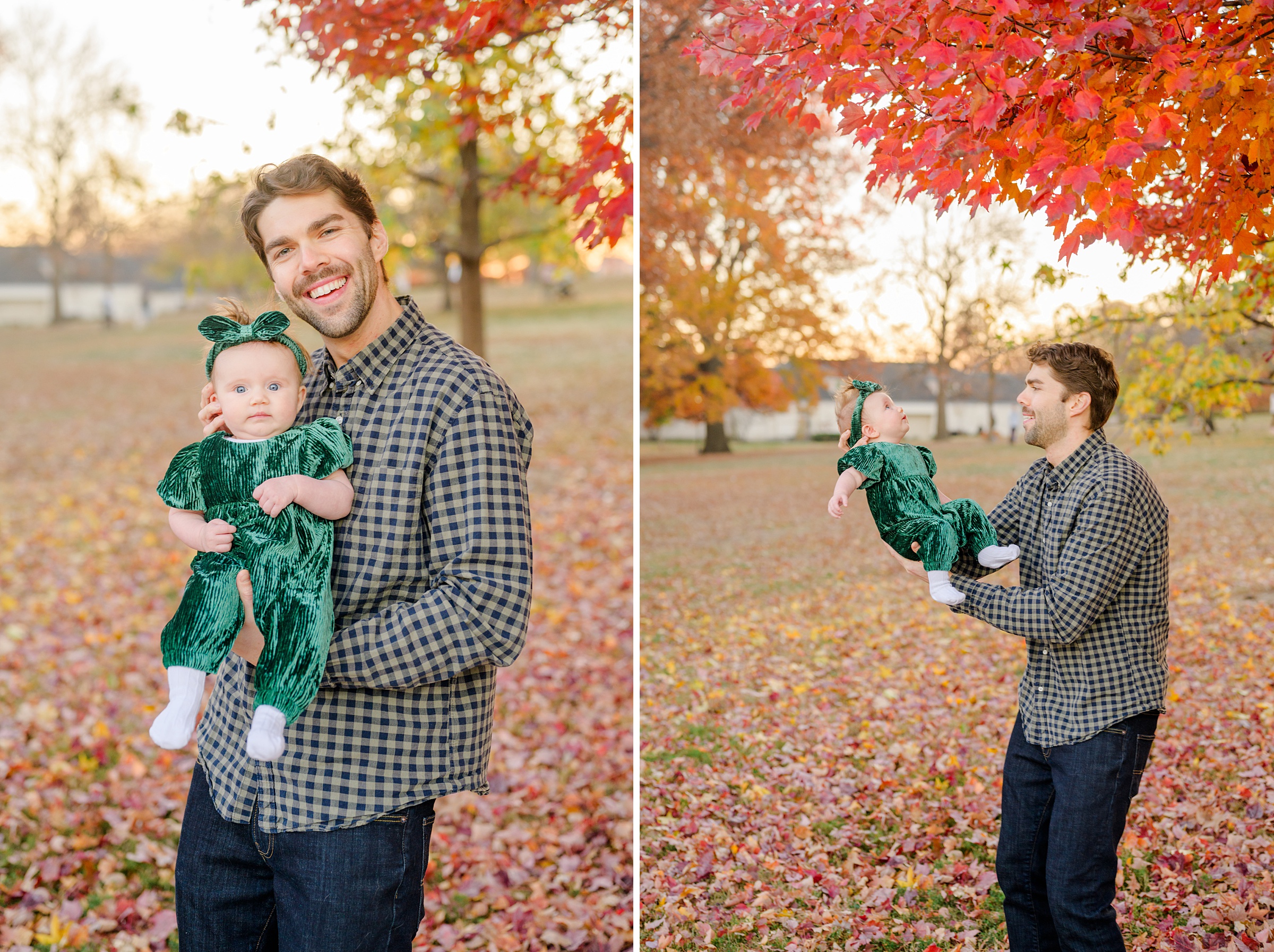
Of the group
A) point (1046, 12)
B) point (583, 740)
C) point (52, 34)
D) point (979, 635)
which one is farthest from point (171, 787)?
point (52, 34)

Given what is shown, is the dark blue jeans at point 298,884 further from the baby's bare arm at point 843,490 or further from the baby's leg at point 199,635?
the baby's bare arm at point 843,490

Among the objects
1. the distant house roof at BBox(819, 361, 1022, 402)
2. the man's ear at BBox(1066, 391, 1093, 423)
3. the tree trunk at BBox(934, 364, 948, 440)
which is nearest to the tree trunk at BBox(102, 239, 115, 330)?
the distant house roof at BBox(819, 361, 1022, 402)

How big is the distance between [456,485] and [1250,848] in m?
3.19

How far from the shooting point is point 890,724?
4871 millimetres

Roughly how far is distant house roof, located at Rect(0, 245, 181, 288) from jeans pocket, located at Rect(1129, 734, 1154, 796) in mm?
14273

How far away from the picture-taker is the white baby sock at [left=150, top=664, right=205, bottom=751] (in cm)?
175

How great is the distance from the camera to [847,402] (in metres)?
2.46

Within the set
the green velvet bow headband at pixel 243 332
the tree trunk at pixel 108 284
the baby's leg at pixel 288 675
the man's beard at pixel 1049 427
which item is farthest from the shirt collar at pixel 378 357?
the tree trunk at pixel 108 284

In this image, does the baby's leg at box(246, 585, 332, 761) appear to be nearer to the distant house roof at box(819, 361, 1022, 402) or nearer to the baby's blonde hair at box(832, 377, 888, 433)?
the baby's blonde hair at box(832, 377, 888, 433)

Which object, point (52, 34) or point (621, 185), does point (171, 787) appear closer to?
point (621, 185)

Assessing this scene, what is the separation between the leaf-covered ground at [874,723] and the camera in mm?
3439

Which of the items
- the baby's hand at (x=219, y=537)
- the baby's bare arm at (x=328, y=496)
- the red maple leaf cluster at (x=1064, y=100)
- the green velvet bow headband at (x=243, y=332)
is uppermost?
the red maple leaf cluster at (x=1064, y=100)

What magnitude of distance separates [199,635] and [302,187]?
84 centimetres

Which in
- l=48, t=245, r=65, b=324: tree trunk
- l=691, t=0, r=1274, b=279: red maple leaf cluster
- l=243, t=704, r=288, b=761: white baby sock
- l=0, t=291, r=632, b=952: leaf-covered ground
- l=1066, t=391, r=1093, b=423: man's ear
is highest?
l=48, t=245, r=65, b=324: tree trunk
